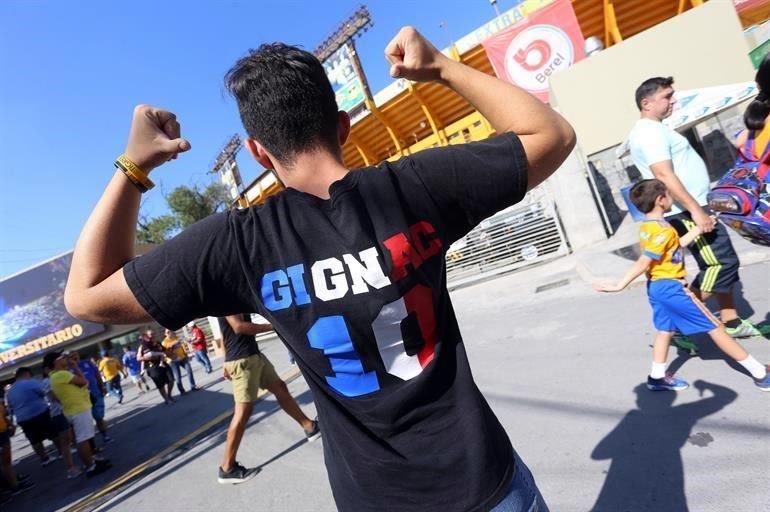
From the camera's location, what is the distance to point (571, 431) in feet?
9.78

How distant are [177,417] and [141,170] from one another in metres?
8.26

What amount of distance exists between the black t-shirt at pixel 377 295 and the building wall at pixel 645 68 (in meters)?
12.5

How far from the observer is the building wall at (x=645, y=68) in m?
11.4

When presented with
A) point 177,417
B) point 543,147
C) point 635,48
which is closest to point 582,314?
point 543,147

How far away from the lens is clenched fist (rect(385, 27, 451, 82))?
110 cm

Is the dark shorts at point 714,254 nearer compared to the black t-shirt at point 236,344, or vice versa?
the dark shorts at point 714,254

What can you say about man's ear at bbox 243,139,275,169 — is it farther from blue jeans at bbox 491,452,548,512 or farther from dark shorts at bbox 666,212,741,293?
dark shorts at bbox 666,212,741,293

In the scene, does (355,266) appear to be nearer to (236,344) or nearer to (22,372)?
(236,344)

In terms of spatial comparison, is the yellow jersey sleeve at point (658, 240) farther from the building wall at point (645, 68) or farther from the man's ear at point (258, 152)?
the building wall at point (645, 68)

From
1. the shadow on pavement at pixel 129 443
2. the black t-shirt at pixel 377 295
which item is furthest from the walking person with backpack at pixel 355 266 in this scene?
the shadow on pavement at pixel 129 443

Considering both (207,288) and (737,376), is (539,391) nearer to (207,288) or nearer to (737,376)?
(737,376)

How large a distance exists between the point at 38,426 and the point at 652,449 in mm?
8333

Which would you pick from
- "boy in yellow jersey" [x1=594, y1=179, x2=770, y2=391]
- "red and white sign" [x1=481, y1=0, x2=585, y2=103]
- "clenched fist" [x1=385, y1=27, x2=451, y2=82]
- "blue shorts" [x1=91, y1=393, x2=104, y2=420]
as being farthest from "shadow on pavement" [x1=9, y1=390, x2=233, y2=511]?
"red and white sign" [x1=481, y1=0, x2=585, y2=103]

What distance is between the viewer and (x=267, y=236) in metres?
1.03
